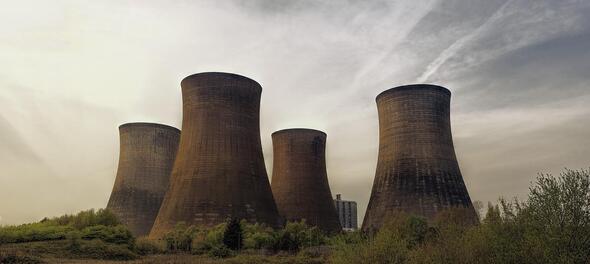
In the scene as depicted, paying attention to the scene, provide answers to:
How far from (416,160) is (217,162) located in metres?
9.61

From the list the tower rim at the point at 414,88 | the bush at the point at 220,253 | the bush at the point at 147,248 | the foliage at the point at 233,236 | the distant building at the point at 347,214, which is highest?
the tower rim at the point at 414,88

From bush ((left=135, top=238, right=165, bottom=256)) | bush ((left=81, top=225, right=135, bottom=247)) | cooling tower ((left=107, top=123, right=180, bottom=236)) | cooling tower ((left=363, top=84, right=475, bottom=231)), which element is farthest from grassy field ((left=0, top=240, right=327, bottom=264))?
cooling tower ((left=107, top=123, right=180, bottom=236))

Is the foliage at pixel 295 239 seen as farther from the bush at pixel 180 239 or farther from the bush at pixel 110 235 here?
the bush at pixel 110 235

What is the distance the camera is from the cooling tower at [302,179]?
110 ft

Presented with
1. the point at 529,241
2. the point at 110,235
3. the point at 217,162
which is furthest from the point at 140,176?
the point at 529,241

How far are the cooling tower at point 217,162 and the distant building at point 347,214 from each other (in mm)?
41187

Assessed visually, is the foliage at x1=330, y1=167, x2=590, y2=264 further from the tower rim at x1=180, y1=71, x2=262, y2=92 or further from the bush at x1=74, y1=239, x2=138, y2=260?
the tower rim at x1=180, y1=71, x2=262, y2=92

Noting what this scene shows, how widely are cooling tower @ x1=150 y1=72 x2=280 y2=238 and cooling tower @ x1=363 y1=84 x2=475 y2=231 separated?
579cm

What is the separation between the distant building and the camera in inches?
2615

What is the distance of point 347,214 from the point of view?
6881cm

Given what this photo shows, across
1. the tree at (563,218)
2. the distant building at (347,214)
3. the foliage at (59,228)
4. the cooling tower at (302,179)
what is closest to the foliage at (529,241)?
the tree at (563,218)

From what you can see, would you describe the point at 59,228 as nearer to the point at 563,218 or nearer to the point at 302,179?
the point at 563,218

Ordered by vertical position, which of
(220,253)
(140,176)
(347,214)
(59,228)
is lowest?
(220,253)

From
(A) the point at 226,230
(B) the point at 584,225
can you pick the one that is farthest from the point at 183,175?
(B) the point at 584,225
